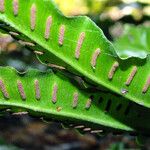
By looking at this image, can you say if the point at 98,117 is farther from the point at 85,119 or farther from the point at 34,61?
the point at 34,61

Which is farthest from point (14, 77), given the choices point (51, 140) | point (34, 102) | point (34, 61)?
point (51, 140)

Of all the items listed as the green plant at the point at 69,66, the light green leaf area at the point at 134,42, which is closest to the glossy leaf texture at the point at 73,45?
the green plant at the point at 69,66

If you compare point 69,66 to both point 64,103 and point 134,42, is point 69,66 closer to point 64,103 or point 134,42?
point 64,103

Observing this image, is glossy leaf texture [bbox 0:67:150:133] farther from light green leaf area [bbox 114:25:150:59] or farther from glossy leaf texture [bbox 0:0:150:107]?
light green leaf area [bbox 114:25:150:59]

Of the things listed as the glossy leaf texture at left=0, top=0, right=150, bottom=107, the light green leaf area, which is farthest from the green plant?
the light green leaf area

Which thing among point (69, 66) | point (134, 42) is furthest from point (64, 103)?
point (134, 42)

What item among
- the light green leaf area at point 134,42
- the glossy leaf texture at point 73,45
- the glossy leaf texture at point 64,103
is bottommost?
the light green leaf area at point 134,42

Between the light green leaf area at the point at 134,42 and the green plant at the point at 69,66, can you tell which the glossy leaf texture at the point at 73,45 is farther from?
the light green leaf area at the point at 134,42
